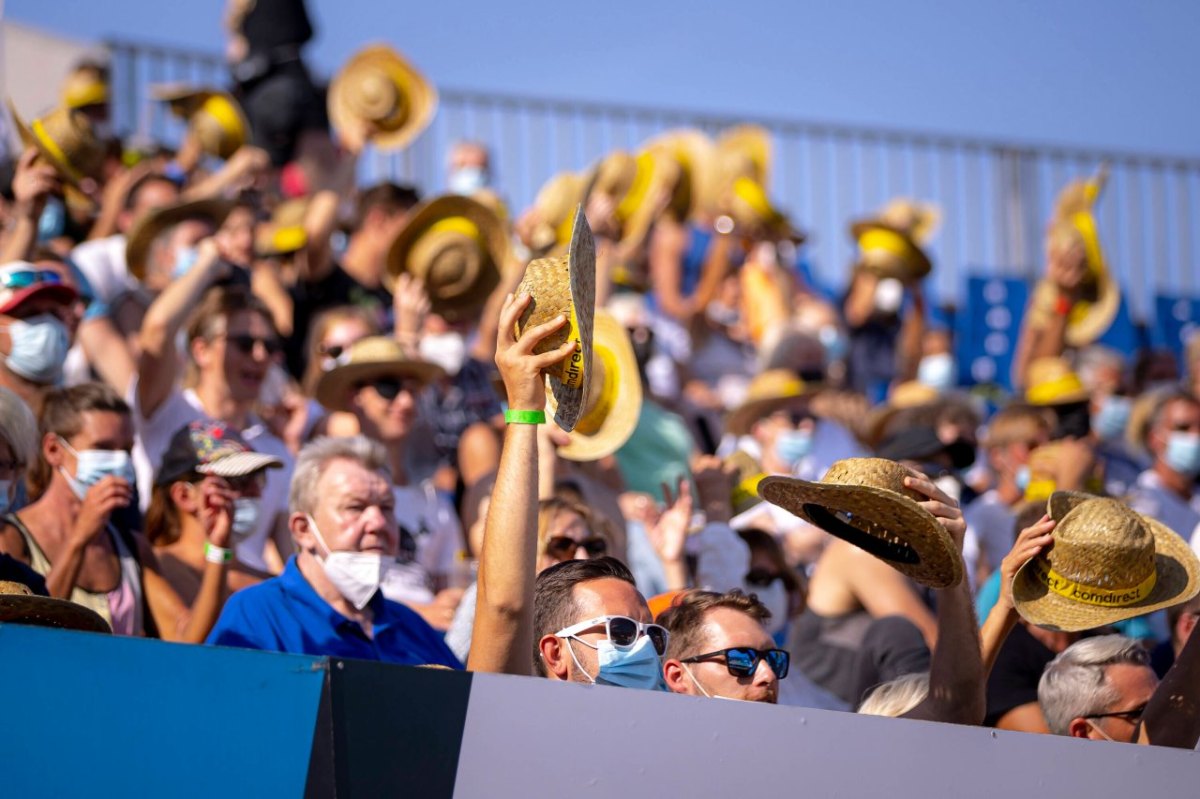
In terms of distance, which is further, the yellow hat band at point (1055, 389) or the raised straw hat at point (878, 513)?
the yellow hat band at point (1055, 389)

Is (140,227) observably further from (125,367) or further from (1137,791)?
(1137,791)

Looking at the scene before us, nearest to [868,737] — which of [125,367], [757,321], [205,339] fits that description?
[205,339]

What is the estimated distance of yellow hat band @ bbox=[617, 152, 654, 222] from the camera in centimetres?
909

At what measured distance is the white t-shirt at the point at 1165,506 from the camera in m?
7.86

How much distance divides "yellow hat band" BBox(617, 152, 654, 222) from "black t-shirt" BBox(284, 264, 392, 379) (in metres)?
1.49

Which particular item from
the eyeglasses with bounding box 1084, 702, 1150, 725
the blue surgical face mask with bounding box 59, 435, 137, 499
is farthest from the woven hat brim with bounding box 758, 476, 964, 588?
the blue surgical face mask with bounding box 59, 435, 137, 499

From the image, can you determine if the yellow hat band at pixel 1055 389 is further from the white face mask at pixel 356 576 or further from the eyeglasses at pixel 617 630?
the eyeglasses at pixel 617 630

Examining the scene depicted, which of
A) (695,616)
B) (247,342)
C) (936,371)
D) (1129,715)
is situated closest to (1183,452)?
(936,371)

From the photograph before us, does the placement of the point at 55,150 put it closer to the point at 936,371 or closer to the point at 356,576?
the point at 356,576

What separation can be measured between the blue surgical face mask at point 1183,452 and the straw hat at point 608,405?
3688mm

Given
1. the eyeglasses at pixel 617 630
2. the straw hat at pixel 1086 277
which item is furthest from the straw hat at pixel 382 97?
the eyeglasses at pixel 617 630

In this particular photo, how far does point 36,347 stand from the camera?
18.4ft

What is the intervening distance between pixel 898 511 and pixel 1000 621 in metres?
0.70

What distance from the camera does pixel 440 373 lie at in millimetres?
6734
